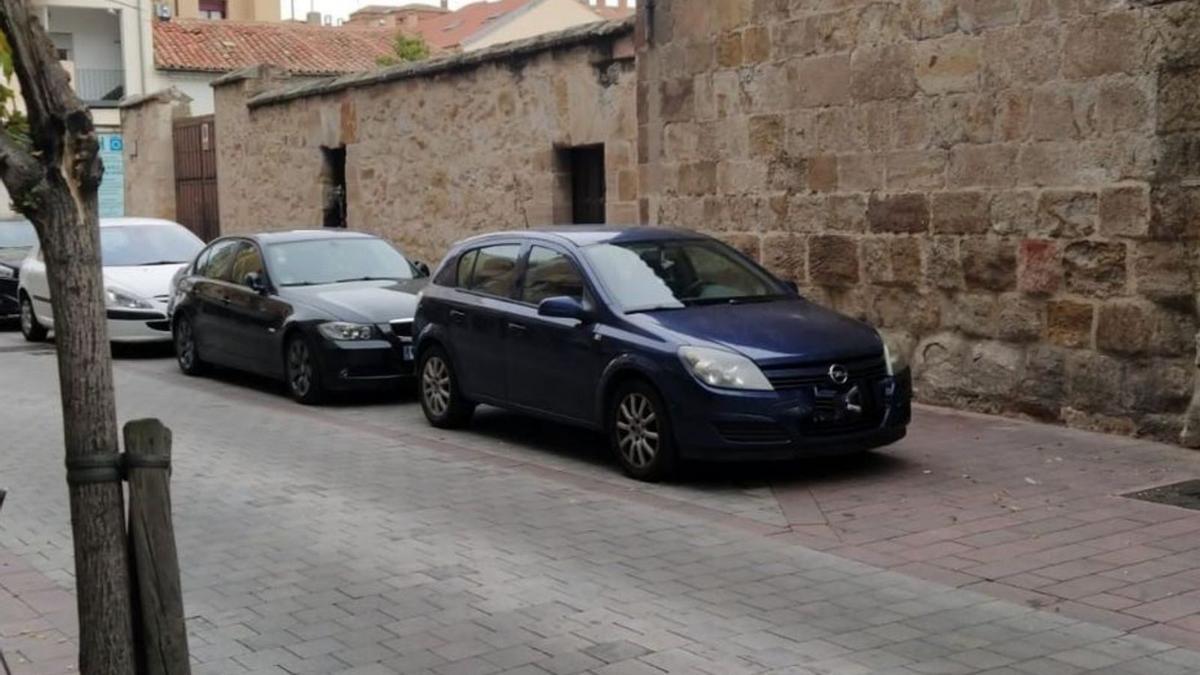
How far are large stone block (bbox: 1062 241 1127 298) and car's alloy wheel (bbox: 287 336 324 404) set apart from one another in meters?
6.20

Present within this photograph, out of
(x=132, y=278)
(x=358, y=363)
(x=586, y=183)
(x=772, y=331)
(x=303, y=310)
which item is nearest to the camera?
(x=772, y=331)

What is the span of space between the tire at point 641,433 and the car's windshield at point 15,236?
1562 centimetres

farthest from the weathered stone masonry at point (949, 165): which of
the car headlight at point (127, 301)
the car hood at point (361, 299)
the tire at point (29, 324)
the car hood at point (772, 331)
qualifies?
the tire at point (29, 324)

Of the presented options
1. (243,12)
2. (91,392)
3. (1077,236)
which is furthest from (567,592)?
(243,12)

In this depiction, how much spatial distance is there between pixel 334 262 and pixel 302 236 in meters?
0.56

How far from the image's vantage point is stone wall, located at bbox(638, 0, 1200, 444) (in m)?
9.23

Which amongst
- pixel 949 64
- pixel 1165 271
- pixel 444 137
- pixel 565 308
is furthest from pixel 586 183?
pixel 1165 271

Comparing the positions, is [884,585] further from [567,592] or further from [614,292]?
[614,292]

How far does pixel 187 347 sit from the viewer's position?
579 inches

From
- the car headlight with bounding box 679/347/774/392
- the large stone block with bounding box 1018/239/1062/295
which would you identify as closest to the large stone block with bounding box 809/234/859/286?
the large stone block with bounding box 1018/239/1062/295

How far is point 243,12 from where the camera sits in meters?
71.0

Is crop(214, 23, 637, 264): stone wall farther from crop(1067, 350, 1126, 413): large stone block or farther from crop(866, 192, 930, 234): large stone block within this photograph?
crop(1067, 350, 1126, 413): large stone block

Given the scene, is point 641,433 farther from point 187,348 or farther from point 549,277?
point 187,348

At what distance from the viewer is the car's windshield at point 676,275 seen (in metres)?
9.21
